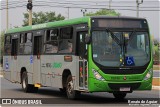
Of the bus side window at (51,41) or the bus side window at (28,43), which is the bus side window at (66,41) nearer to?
the bus side window at (51,41)

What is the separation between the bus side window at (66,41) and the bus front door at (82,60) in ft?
2.37

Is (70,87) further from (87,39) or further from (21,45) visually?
(21,45)

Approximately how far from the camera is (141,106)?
1650cm

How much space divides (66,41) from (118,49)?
267 cm

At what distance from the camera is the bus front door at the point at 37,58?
22.7 m

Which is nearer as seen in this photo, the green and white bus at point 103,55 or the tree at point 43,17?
the green and white bus at point 103,55

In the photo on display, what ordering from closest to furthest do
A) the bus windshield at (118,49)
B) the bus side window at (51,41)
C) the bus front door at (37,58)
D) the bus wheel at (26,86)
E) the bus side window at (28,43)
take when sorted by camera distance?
the bus windshield at (118,49), the bus side window at (51,41), the bus front door at (37,58), the bus side window at (28,43), the bus wheel at (26,86)

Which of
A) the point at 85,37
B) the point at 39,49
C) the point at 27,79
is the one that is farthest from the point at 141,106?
the point at 27,79

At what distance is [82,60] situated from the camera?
18.1m

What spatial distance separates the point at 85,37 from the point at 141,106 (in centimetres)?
306

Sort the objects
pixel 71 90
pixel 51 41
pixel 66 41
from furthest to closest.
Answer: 1. pixel 51 41
2. pixel 66 41
3. pixel 71 90

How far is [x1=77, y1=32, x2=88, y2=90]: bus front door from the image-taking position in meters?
17.8

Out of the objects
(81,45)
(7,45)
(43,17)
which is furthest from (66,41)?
(43,17)

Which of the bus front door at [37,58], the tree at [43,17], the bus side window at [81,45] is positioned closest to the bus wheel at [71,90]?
the bus side window at [81,45]
